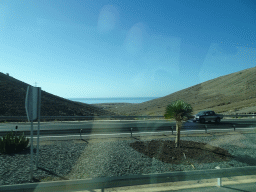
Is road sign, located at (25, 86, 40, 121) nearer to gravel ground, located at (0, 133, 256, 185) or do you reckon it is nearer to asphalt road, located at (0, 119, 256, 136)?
gravel ground, located at (0, 133, 256, 185)

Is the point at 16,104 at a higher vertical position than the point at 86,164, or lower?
higher

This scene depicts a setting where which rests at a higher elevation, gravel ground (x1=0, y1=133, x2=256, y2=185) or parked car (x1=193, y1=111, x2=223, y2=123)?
parked car (x1=193, y1=111, x2=223, y2=123)

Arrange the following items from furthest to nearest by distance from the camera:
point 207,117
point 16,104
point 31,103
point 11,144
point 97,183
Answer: point 16,104 < point 207,117 < point 11,144 < point 31,103 < point 97,183

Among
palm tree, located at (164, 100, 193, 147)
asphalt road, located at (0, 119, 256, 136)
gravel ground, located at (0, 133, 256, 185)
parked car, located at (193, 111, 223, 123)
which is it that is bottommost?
Result: gravel ground, located at (0, 133, 256, 185)

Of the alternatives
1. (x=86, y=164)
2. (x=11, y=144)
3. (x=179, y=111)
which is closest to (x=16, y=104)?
(x=11, y=144)

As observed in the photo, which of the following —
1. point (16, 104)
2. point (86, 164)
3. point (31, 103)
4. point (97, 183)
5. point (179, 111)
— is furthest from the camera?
point (16, 104)

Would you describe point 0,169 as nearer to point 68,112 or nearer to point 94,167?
point 94,167

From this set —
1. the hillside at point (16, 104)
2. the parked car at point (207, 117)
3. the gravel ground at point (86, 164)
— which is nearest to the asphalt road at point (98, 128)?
the parked car at point (207, 117)

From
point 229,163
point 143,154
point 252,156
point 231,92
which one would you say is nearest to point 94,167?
point 143,154

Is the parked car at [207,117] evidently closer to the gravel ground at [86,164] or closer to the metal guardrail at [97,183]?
the gravel ground at [86,164]

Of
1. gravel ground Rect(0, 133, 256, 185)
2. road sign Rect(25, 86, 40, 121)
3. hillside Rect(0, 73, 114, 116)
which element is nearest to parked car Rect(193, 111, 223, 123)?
gravel ground Rect(0, 133, 256, 185)

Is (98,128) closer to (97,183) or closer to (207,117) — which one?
(207,117)

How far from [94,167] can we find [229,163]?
463cm

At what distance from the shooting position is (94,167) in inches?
244
